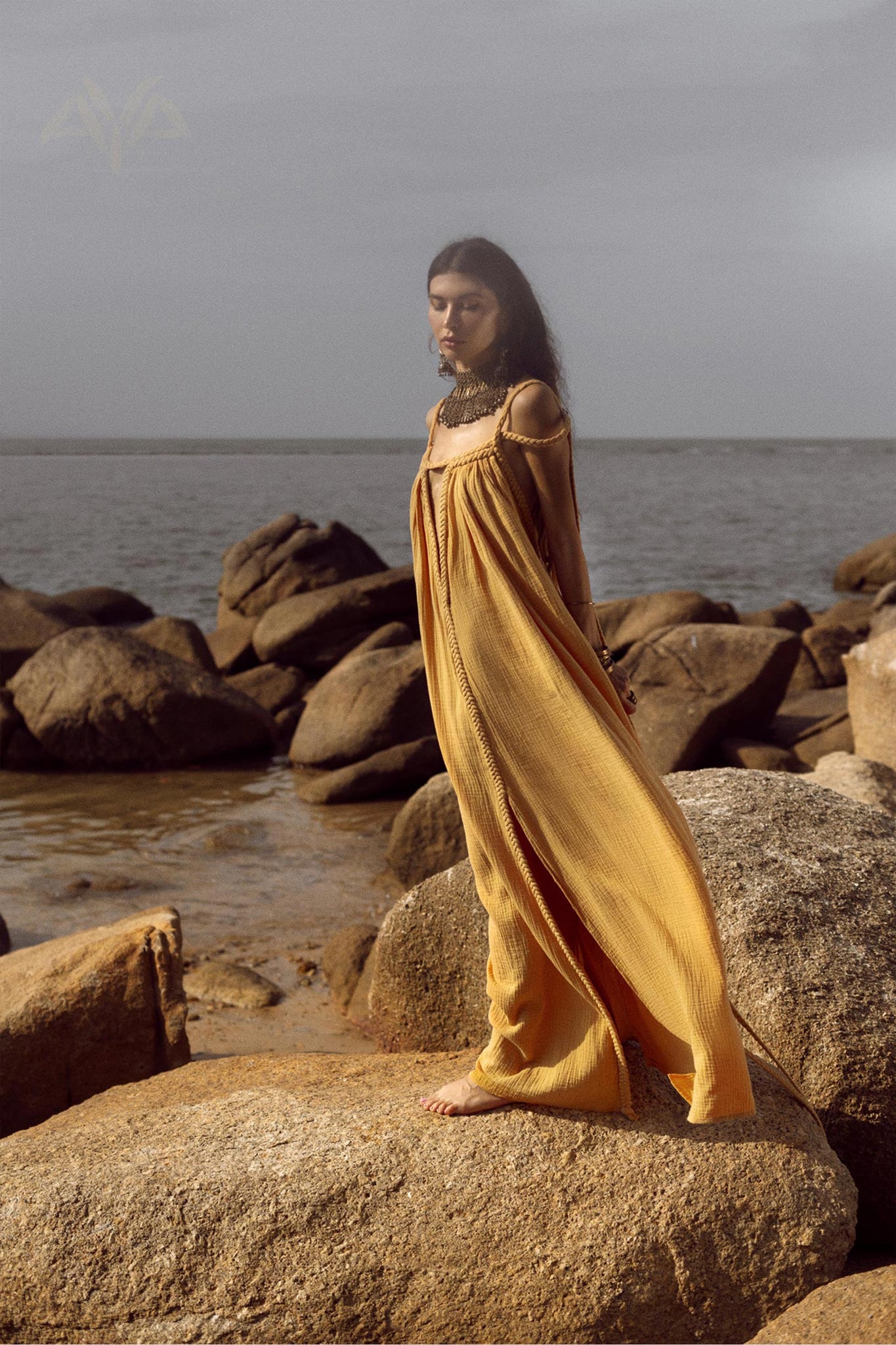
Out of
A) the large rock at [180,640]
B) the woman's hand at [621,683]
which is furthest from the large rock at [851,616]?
the woman's hand at [621,683]

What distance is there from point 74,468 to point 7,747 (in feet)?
324

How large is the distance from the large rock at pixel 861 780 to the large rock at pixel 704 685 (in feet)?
11.1

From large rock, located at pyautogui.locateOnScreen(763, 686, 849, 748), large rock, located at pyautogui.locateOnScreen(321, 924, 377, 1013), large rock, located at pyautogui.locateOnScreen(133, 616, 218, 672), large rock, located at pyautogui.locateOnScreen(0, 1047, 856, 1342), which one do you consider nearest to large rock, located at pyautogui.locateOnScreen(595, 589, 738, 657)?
large rock, located at pyautogui.locateOnScreen(763, 686, 849, 748)

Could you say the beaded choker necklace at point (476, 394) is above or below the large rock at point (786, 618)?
above

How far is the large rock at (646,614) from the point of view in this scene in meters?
13.3

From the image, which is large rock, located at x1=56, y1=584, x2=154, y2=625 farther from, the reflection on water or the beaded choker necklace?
the beaded choker necklace

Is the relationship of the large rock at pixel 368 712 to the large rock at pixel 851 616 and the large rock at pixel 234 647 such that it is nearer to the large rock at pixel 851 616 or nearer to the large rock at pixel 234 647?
the large rock at pixel 234 647

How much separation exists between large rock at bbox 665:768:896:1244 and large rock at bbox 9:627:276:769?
8032mm

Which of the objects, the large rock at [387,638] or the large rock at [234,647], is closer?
the large rock at [387,638]

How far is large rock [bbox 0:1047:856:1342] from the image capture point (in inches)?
122

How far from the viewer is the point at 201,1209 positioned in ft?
10.5

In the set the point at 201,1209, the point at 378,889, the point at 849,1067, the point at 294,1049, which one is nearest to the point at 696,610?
the point at 378,889

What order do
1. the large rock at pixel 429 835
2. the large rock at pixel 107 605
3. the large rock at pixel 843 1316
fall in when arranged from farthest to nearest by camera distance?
the large rock at pixel 107 605, the large rock at pixel 429 835, the large rock at pixel 843 1316

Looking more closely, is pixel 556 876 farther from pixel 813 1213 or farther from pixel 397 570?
pixel 397 570
